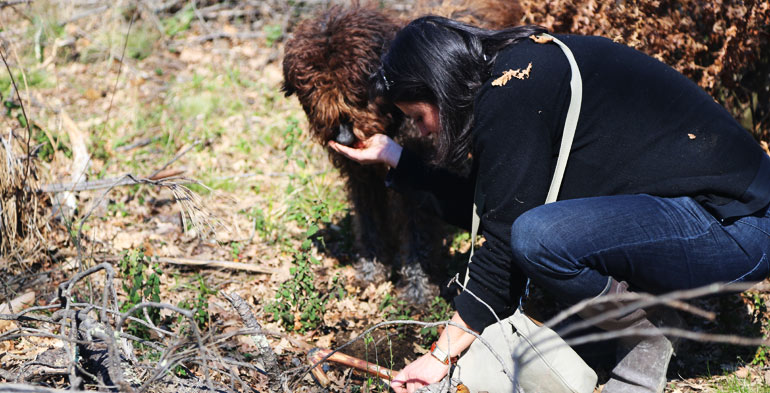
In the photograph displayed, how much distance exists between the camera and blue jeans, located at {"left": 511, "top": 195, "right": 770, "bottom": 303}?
2.50m

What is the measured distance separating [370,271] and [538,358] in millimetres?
1833

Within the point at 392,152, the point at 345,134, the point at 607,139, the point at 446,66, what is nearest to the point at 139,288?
the point at 345,134

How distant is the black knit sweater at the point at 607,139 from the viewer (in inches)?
97.5

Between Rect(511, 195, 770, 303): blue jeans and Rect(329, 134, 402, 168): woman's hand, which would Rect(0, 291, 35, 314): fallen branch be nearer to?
Rect(329, 134, 402, 168): woman's hand

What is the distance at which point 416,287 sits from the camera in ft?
13.0

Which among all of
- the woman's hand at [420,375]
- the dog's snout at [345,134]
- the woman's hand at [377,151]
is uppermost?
the dog's snout at [345,134]

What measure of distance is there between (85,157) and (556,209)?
393cm

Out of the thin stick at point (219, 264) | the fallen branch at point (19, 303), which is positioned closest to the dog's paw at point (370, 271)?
the thin stick at point (219, 264)

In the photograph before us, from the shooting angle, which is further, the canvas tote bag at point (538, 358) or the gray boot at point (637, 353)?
the gray boot at point (637, 353)

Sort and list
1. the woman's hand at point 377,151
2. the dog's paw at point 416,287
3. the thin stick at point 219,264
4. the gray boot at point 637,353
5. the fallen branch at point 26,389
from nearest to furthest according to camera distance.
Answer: the fallen branch at point 26,389 → the gray boot at point 637,353 → the woman's hand at point 377,151 → the dog's paw at point 416,287 → the thin stick at point 219,264

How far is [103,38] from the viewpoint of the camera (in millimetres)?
6832

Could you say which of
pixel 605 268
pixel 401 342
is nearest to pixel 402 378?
pixel 401 342

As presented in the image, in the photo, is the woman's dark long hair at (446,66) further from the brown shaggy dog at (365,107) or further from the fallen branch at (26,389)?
the fallen branch at (26,389)

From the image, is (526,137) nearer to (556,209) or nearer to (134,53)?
(556,209)
